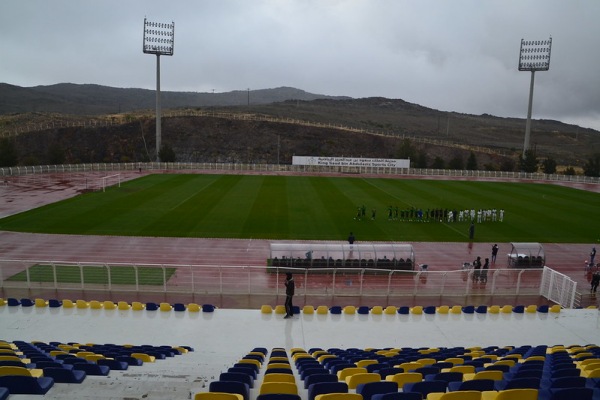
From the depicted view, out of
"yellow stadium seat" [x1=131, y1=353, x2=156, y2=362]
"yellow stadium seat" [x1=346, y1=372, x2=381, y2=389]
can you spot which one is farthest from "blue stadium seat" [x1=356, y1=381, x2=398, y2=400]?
"yellow stadium seat" [x1=131, y1=353, x2=156, y2=362]

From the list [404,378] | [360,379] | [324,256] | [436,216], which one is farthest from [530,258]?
[360,379]

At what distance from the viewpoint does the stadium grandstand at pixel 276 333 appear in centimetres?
604

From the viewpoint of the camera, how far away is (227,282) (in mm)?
18250

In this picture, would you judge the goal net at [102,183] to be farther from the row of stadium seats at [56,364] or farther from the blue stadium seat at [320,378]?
the blue stadium seat at [320,378]

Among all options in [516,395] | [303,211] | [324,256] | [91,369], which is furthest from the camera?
[303,211]

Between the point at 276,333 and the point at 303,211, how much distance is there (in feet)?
73.9

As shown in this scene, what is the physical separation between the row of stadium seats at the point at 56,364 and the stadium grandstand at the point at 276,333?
0.08 ft

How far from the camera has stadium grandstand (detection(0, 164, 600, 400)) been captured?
19.8 ft

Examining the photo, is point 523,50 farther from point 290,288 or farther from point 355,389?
point 355,389

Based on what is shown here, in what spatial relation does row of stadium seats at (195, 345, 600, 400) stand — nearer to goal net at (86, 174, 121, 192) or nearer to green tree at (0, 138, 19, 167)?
goal net at (86, 174, 121, 192)

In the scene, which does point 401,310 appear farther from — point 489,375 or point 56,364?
point 56,364

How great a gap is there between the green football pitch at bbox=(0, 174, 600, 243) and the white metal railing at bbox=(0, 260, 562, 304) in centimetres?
899

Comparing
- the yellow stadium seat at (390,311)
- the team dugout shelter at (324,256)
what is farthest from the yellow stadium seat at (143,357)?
the team dugout shelter at (324,256)

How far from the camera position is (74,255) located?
75.4ft
